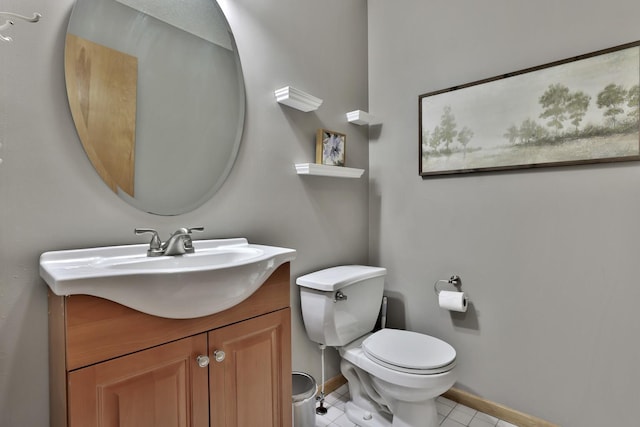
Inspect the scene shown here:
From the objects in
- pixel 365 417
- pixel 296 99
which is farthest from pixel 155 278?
pixel 365 417

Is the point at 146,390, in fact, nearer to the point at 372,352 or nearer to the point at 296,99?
the point at 372,352

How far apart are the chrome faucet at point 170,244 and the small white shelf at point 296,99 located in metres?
0.82

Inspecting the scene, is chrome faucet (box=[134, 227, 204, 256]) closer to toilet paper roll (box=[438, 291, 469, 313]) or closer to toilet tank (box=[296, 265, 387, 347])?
toilet tank (box=[296, 265, 387, 347])

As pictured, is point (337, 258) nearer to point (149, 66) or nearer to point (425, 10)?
point (149, 66)

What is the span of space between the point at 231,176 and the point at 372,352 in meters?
1.04

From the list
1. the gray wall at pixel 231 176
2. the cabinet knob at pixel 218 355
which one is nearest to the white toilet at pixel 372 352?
the gray wall at pixel 231 176

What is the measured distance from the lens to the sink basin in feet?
2.44

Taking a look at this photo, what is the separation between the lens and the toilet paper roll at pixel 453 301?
5.54ft

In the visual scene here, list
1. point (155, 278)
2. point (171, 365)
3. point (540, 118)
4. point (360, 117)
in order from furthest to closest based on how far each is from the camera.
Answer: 1. point (360, 117)
2. point (540, 118)
3. point (171, 365)
4. point (155, 278)

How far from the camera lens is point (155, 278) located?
772 millimetres

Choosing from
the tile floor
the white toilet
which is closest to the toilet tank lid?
the white toilet

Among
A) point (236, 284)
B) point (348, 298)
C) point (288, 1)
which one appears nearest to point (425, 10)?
point (288, 1)

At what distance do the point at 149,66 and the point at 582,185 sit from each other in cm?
190

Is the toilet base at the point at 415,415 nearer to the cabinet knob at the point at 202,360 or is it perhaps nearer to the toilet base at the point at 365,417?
the toilet base at the point at 365,417
